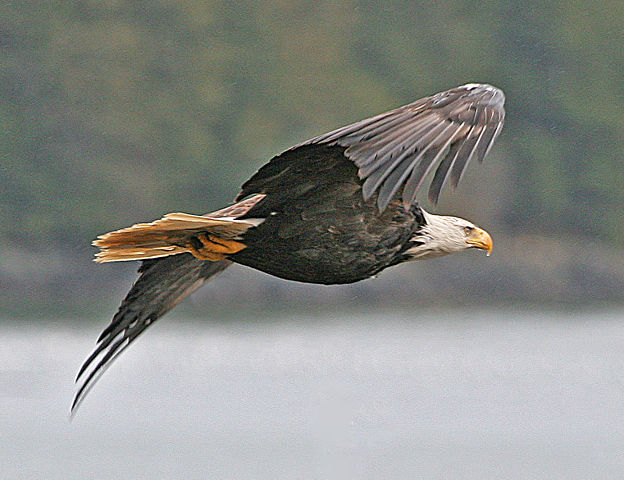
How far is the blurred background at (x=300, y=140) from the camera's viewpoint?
1279 centimetres

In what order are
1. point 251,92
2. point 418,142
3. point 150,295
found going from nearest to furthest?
point 418,142, point 150,295, point 251,92

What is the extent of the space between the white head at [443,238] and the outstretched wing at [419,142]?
28.3 inches

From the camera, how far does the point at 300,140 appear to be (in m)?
19.6

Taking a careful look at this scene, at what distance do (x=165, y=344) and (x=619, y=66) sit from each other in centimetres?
1028

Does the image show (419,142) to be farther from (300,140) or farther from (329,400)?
(300,140)

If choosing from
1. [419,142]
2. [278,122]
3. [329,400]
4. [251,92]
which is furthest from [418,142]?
[251,92]

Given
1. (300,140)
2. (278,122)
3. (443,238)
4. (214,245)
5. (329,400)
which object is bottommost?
(214,245)

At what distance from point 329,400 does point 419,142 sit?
401 inches

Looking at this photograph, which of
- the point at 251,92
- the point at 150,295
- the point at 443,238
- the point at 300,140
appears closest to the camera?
the point at 443,238

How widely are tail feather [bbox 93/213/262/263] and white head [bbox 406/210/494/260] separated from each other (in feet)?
1.92

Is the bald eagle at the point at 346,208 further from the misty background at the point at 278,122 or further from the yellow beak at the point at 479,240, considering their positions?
the misty background at the point at 278,122

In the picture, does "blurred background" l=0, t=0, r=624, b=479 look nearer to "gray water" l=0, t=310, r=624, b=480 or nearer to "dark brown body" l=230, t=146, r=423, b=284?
"gray water" l=0, t=310, r=624, b=480

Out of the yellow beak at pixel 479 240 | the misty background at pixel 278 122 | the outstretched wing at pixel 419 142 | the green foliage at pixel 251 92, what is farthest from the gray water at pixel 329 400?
the outstretched wing at pixel 419 142

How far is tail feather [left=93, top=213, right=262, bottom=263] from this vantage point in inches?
152
